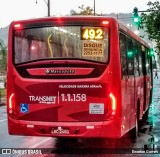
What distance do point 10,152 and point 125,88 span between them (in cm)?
316

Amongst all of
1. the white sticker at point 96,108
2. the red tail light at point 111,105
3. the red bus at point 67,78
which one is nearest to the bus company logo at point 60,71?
the red bus at point 67,78

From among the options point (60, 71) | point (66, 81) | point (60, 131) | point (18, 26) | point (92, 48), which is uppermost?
point (18, 26)

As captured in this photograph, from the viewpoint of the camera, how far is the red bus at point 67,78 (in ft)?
34.2

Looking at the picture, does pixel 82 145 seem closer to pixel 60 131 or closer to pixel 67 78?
pixel 60 131

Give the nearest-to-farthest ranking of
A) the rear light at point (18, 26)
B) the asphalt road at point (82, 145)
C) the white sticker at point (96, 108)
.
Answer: the white sticker at point (96, 108) < the rear light at point (18, 26) < the asphalt road at point (82, 145)

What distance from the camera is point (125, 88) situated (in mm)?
11383

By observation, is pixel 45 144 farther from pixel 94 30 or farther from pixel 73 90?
pixel 94 30

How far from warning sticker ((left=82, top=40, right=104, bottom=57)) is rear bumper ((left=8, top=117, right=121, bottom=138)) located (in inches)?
59.5

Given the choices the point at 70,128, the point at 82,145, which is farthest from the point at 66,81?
the point at 82,145

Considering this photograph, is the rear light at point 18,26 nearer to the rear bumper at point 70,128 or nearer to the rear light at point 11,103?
the rear light at point 11,103

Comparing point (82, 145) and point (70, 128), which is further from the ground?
point (70, 128)

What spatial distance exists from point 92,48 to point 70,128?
6.06ft

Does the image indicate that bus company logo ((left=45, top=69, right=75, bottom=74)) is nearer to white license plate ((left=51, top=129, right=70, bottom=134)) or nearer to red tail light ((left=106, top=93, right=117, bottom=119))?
red tail light ((left=106, top=93, right=117, bottom=119))

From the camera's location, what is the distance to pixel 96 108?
409 inches
